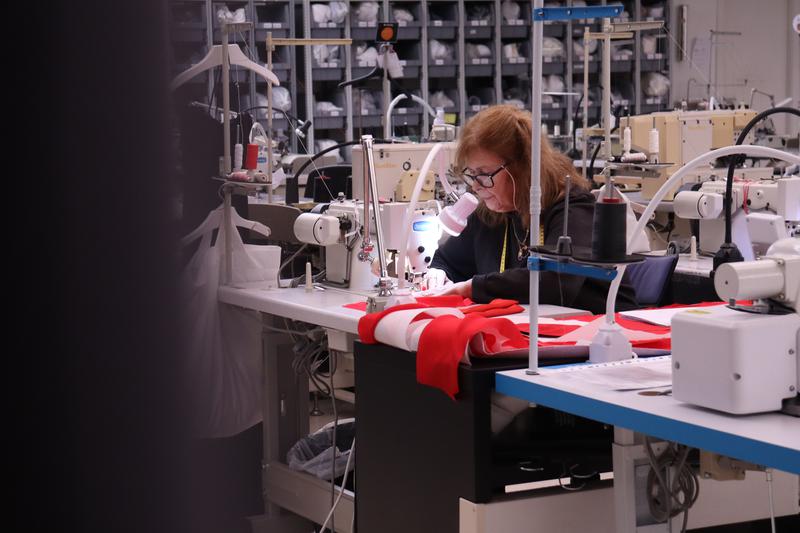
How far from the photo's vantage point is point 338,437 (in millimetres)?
3205

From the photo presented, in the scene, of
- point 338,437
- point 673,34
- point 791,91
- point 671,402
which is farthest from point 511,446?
point 791,91

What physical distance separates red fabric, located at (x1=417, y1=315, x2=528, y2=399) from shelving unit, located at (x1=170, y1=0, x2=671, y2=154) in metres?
5.08

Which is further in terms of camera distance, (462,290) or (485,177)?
(485,177)

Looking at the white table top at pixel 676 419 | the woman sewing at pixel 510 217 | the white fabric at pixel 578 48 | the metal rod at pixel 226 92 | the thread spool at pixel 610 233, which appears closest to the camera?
the metal rod at pixel 226 92

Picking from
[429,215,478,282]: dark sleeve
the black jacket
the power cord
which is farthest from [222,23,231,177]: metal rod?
[429,215,478,282]: dark sleeve

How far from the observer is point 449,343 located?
6.15 feet

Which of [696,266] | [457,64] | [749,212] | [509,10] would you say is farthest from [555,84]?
[749,212]

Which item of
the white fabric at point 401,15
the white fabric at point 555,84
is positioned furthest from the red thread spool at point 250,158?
the white fabric at point 555,84

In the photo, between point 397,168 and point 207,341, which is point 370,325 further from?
point 207,341

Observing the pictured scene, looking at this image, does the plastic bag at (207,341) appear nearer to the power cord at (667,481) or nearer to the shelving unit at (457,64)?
the power cord at (667,481)

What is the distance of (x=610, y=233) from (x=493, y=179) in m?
1.21

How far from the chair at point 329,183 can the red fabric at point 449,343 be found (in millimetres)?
2725

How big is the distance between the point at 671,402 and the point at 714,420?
0.12m

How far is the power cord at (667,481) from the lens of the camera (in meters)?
1.70
